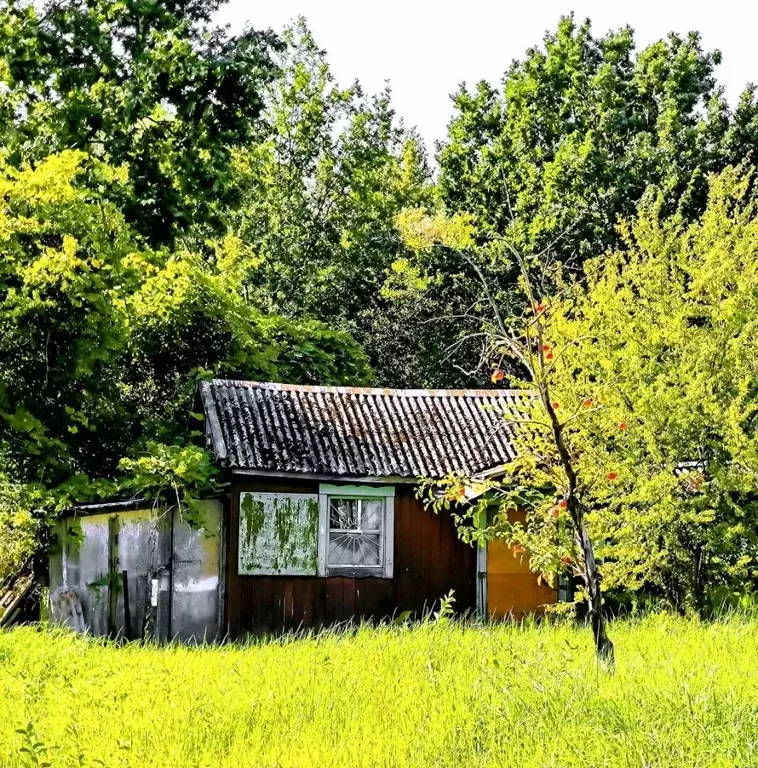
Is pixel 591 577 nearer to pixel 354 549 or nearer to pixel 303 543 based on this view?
pixel 303 543

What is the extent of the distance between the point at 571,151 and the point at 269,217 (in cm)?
977

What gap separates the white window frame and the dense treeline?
6.78ft

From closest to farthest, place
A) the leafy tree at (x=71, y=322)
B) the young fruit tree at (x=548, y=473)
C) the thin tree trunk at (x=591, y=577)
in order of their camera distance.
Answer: the young fruit tree at (x=548, y=473) → the thin tree trunk at (x=591, y=577) → the leafy tree at (x=71, y=322)

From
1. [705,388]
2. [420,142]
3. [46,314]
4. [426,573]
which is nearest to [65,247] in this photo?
[46,314]

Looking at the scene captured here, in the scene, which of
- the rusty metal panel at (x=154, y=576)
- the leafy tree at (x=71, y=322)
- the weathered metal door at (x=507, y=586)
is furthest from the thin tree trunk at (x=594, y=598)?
the rusty metal panel at (x=154, y=576)

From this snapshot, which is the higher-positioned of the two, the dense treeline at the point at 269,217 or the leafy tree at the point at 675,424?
the dense treeline at the point at 269,217

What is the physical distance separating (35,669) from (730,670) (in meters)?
6.48

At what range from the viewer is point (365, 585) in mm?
17344

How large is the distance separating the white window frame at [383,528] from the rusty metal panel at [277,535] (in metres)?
0.12

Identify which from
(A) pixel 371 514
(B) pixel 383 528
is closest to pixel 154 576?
(A) pixel 371 514

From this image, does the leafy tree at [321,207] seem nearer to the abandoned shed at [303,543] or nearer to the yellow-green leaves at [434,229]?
the yellow-green leaves at [434,229]

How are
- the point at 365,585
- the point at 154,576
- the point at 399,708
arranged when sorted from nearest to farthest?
the point at 399,708
the point at 365,585
the point at 154,576

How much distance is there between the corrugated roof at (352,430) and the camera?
17.4m

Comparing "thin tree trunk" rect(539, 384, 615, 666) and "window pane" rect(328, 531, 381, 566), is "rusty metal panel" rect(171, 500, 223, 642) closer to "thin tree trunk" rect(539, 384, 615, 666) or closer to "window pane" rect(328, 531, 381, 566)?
"window pane" rect(328, 531, 381, 566)
